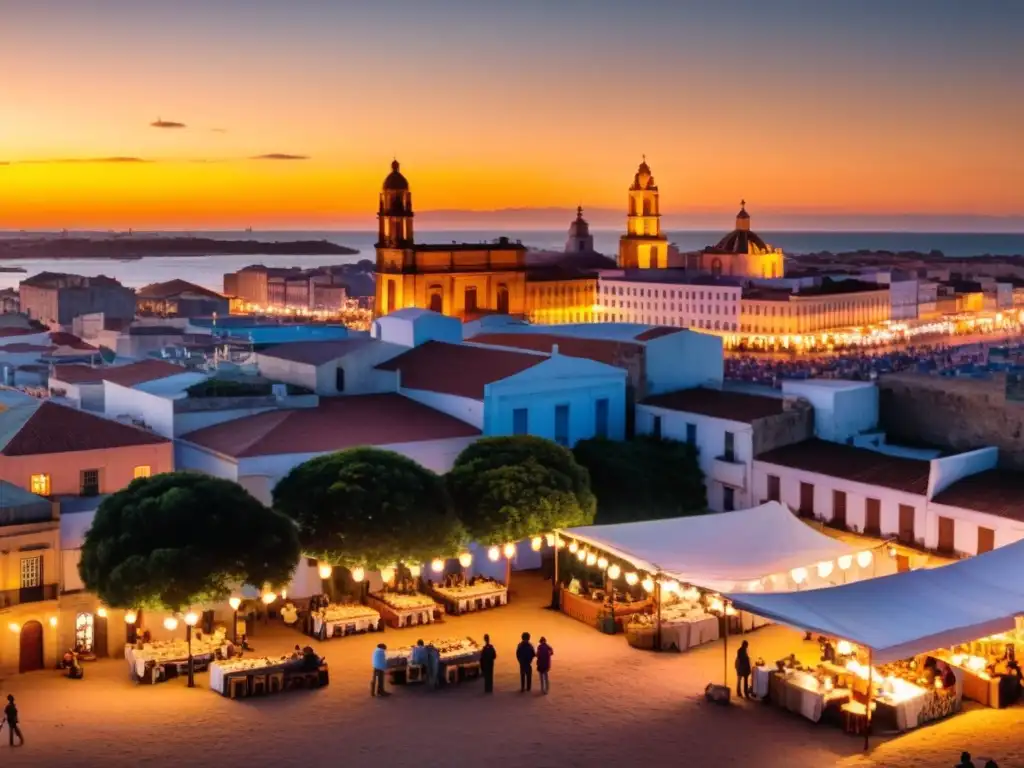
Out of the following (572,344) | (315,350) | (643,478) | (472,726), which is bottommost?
(472,726)

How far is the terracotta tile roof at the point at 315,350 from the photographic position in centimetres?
4062

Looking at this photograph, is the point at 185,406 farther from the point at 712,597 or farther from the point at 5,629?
the point at 712,597

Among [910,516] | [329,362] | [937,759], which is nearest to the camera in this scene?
[937,759]

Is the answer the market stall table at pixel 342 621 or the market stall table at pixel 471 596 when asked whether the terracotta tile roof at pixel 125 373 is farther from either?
the market stall table at pixel 342 621

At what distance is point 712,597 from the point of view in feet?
87.8

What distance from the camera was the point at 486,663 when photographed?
24062 mm

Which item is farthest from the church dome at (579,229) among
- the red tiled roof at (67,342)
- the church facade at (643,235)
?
the red tiled roof at (67,342)

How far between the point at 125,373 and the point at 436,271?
74.5 m

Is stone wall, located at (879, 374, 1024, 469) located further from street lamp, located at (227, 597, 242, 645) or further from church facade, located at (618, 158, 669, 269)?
church facade, located at (618, 158, 669, 269)

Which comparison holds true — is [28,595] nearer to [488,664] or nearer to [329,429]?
[488,664]

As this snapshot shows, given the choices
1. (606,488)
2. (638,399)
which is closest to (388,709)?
(606,488)

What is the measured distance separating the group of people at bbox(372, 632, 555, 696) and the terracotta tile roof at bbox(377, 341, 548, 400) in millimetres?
13157

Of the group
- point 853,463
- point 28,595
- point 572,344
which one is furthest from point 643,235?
point 28,595

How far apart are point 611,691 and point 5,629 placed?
1162 centimetres
